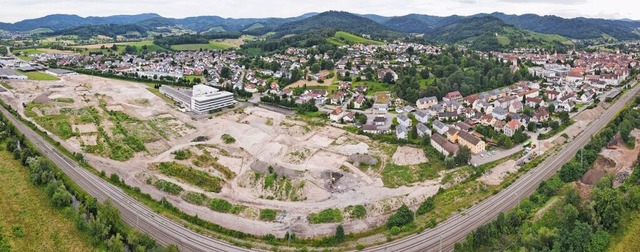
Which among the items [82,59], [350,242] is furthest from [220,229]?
[82,59]

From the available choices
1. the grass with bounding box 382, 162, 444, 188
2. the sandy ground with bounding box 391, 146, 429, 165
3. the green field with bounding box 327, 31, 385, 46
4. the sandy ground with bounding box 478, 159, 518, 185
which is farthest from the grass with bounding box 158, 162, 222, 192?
the green field with bounding box 327, 31, 385, 46

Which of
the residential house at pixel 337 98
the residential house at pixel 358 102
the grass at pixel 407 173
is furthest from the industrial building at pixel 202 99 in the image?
the grass at pixel 407 173

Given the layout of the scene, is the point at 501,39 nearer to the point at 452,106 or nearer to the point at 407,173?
the point at 452,106

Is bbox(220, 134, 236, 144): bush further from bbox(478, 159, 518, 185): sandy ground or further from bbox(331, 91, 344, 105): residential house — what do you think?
bbox(478, 159, 518, 185): sandy ground

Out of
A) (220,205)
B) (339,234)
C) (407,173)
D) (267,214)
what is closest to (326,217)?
(339,234)

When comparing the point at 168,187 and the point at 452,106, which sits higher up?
the point at 452,106

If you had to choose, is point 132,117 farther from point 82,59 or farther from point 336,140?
point 82,59
